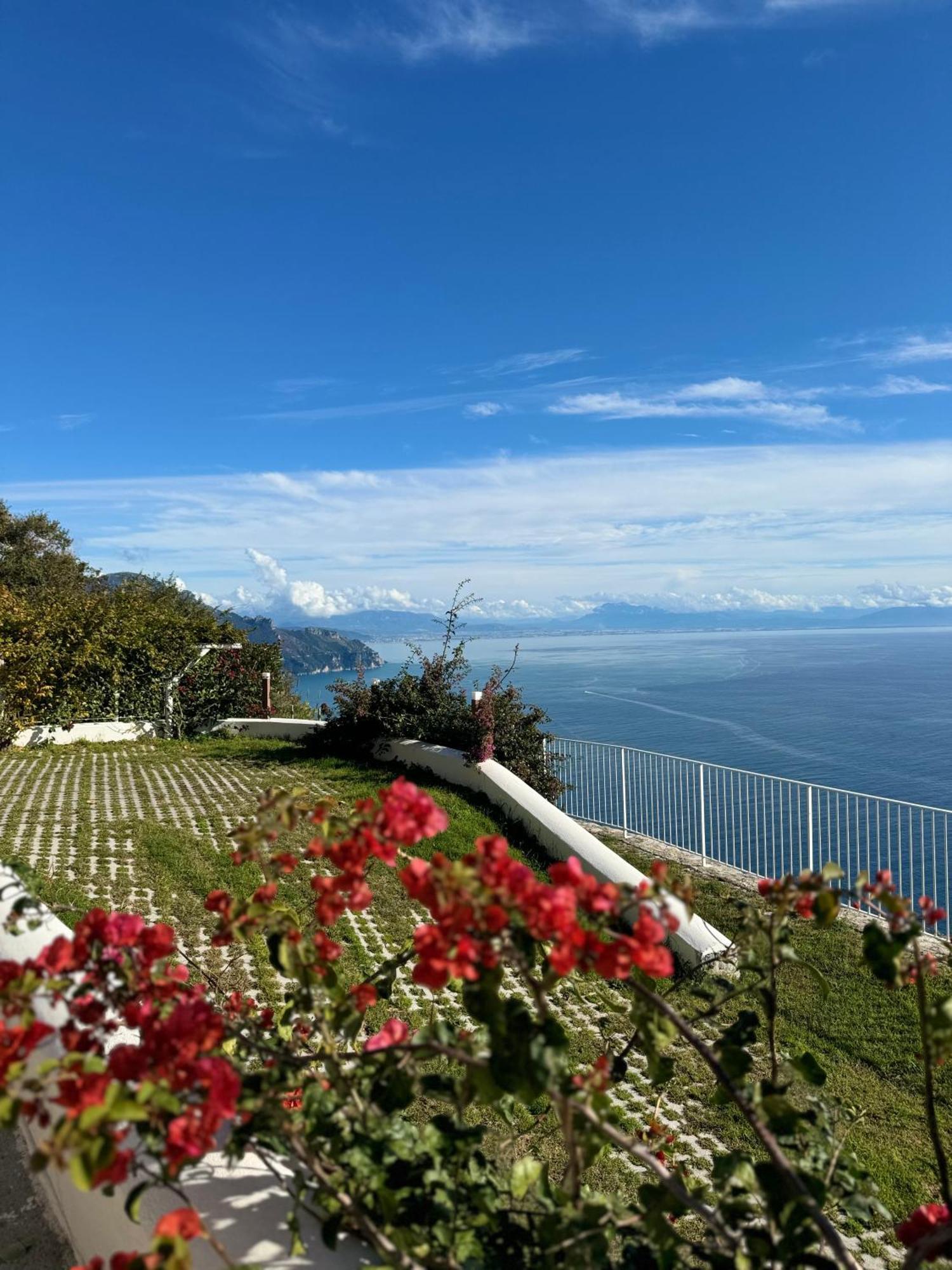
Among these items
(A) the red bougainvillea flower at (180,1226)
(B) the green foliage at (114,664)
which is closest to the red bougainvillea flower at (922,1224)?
(A) the red bougainvillea flower at (180,1226)

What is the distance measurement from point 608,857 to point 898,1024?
3045mm

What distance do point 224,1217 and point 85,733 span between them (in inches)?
625

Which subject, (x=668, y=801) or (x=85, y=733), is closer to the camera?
(x=668, y=801)

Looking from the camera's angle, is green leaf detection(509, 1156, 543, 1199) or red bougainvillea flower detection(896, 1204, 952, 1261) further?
green leaf detection(509, 1156, 543, 1199)

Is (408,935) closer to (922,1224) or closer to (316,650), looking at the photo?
(922,1224)

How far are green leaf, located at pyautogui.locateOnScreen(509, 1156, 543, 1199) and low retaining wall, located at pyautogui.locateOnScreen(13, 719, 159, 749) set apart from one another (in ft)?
50.7

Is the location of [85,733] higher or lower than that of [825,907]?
lower

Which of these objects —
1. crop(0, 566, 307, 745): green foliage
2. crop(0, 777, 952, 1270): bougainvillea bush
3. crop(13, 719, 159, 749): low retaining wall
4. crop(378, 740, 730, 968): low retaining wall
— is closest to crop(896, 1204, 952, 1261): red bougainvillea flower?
crop(0, 777, 952, 1270): bougainvillea bush

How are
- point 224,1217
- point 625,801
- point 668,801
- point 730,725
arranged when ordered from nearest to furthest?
point 224,1217, point 668,801, point 625,801, point 730,725

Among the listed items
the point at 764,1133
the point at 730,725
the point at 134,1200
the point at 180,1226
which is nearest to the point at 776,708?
the point at 730,725

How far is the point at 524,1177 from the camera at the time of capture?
1653 mm

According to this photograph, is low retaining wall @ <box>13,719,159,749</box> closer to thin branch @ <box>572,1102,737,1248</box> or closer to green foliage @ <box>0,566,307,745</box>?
green foliage @ <box>0,566,307,745</box>

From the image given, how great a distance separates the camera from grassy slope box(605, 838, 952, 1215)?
423 centimetres

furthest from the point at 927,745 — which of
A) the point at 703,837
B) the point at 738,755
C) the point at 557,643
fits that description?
the point at 557,643
